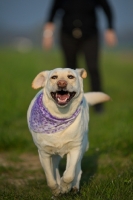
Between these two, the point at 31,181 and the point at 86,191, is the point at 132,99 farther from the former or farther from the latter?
the point at 86,191

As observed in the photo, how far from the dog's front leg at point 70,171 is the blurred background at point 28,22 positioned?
65.0 metres

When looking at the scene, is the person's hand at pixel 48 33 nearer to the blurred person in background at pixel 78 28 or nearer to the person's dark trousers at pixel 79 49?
the blurred person in background at pixel 78 28

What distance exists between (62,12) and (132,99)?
366cm

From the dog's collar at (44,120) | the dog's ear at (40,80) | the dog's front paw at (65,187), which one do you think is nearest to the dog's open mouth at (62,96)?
the dog's collar at (44,120)

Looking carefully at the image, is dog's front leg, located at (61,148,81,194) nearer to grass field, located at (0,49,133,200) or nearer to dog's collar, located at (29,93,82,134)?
grass field, located at (0,49,133,200)

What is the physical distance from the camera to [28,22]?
476 ft

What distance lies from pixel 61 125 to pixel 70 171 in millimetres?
429

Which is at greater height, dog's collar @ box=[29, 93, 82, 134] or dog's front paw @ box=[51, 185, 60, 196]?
dog's collar @ box=[29, 93, 82, 134]

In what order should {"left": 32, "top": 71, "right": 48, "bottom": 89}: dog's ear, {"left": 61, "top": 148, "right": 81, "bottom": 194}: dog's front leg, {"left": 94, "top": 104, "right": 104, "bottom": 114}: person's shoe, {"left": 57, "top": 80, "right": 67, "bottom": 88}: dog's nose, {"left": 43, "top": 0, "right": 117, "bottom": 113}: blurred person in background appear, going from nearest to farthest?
{"left": 57, "top": 80, "right": 67, "bottom": 88}: dog's nose
{"left": 61, "top": 148, "right": 81, "bottom": 194}: dog's front leg
{"left": 32, "top": 71, "right": 48, "bottom": 89}: dog's ear
{"left": 43, "top": 0, "right": 117, "bottom": 113}: blurred person in background
{"left": 94, "top": 104, "right": 104, "bottom": 114}: person's shoe

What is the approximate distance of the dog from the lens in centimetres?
463

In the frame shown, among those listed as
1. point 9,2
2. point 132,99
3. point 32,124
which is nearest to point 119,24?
point 9,2

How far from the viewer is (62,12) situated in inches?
359

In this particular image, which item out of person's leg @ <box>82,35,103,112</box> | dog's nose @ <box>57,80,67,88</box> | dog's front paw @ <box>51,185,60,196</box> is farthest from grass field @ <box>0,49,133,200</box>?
dog's nose @ <box>57,80,67,88</box>

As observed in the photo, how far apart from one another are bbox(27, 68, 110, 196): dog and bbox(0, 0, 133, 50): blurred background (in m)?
64.9
